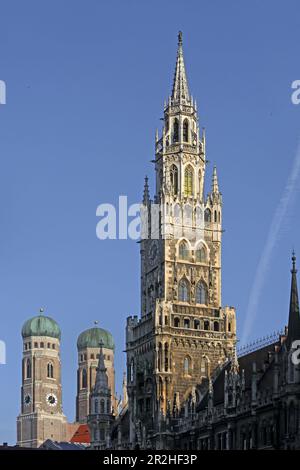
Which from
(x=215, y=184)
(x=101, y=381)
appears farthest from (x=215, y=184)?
(x=101, y=381)

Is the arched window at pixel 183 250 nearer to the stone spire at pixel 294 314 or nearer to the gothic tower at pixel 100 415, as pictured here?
the gothic tower at pixel 100 415

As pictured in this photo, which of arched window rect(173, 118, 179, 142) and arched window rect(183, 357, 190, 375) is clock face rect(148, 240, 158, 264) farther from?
arched window rect(183, 357, 190, 375)

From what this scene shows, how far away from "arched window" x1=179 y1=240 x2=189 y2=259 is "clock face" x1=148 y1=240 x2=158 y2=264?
9.86 ft

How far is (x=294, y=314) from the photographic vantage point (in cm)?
10962

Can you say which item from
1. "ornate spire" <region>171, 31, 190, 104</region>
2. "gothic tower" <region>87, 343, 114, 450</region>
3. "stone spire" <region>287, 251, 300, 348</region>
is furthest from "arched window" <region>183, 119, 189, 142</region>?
"stone spire" <region>287, 251, 300, 348</region>

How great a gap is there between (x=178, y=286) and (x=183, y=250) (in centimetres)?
422

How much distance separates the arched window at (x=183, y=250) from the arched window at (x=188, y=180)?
6061mm

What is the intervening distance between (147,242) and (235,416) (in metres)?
31.7

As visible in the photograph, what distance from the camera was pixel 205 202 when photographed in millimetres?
144250

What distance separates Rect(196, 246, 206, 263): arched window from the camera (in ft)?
468
